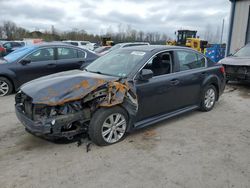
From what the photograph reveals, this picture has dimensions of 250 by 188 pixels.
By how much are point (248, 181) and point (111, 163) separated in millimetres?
1745

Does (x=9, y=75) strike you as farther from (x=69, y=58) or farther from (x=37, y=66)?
(x=69, y=58)

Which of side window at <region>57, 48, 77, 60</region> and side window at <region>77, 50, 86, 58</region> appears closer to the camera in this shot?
side window at <region>57, 48, 77, 60</region>

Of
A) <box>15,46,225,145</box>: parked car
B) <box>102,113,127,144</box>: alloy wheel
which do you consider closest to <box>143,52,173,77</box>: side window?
<box>15,46,225,145</box>: parked car

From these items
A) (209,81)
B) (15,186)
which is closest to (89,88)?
(15,186)

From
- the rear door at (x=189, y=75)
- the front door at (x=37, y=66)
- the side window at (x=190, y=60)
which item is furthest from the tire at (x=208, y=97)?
the front door at (x=37, y=66)

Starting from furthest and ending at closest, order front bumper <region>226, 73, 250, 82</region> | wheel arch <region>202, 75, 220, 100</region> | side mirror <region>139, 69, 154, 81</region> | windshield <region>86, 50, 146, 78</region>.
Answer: front bumper <region>226, 73, 250, 82</region> < wheel arch <region>202, 75, 220, 100</region> < windshield <region>86, 50, 146, 78</region> < side mirror <region>139, 69, 154, 81</region>

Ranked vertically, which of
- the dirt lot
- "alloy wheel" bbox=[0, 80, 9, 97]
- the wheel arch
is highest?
the wheel arch

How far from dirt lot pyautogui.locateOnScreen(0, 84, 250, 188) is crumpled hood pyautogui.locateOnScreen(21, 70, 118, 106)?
2.78ft

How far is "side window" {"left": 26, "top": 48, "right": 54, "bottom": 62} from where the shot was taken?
7402 millimetres

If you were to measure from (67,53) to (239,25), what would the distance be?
30.2ft

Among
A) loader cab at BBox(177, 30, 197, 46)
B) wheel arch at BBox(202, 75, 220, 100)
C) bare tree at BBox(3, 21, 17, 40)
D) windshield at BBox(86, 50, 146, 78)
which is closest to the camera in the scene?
windshield at BBox(86, 50, 146, 78)

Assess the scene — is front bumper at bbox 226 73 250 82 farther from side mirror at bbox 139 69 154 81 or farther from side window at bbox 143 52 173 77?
side mirror at bbox 139 69 154 81

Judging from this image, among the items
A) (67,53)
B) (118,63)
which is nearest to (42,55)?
(67,53)

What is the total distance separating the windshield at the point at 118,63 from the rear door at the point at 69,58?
3.09m
